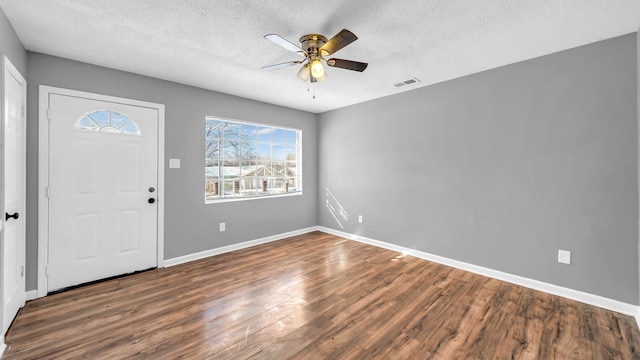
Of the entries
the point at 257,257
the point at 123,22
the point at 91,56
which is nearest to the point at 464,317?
the point at 257,257

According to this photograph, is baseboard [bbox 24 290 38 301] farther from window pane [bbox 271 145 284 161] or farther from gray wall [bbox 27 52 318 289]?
window pane [bbox 271 145 284 161]

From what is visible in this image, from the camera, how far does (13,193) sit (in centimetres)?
220

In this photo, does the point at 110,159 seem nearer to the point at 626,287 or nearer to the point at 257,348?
the point at 257,348

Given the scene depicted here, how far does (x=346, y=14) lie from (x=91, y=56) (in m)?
2.70

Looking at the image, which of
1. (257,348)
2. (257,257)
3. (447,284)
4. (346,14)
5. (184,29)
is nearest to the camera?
(257,348)

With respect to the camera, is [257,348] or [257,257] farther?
[257,257]

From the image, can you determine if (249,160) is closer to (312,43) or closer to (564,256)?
(312,43)

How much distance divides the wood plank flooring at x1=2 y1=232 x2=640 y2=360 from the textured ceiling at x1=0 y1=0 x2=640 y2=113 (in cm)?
249

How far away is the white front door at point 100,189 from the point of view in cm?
269

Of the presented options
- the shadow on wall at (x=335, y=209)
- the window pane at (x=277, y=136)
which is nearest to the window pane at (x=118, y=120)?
the window pane at (x=277, y=136)

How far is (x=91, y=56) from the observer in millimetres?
2676

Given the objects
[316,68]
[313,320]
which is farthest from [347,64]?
[313,320]

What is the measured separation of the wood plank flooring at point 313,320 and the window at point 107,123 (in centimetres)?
176

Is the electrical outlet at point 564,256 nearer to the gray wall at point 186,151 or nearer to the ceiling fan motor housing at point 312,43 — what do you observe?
the ceiling fan motor housing at point 312,43
